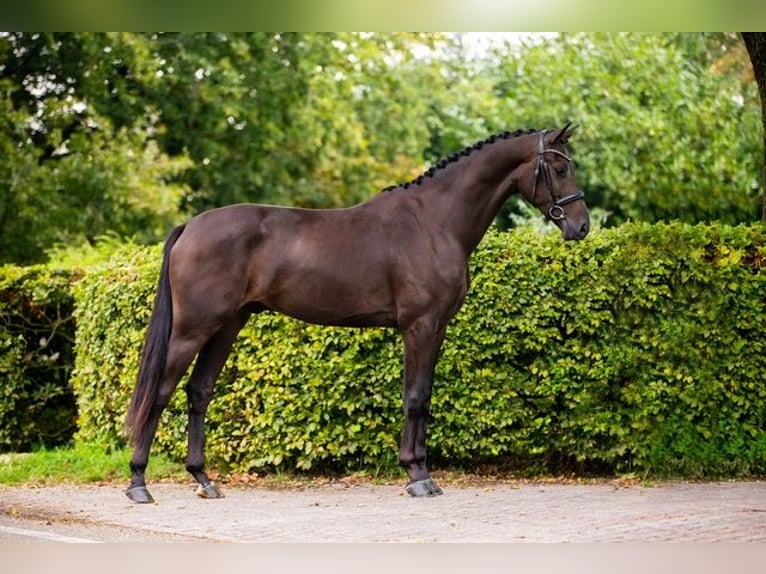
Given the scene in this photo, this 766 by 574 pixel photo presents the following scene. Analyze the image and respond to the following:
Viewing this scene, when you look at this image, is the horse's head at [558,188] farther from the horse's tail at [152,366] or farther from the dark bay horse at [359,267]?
the horse's tail at [152,366]

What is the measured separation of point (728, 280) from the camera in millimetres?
6980

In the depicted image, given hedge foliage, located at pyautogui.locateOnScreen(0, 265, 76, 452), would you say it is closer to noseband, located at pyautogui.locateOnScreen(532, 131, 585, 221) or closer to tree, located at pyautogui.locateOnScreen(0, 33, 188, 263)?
noseband, located at pyautogui.locateOnScreen(532, 131, 585, 221)

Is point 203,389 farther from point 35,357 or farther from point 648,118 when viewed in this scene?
point 648,118

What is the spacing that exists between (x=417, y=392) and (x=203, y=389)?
1295 mm

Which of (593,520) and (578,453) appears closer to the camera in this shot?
(593,520)

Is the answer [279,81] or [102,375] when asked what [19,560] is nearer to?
[102,375]

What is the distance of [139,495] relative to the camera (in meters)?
6.07

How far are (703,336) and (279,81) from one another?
11841mm

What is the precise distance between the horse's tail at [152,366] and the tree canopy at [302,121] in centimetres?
905

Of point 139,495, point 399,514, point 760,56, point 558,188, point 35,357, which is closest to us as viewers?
point 399,514

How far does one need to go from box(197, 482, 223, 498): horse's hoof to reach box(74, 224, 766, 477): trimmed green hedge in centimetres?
75

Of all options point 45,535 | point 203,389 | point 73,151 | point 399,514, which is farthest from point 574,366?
point 73,151

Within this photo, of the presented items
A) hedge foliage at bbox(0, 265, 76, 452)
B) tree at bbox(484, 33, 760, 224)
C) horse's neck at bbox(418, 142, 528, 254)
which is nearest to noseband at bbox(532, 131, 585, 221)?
horse's neck at bbox(418, 142, 528, 254)

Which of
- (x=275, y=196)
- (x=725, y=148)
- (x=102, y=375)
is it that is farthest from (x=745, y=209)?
(x=102, y=375)
